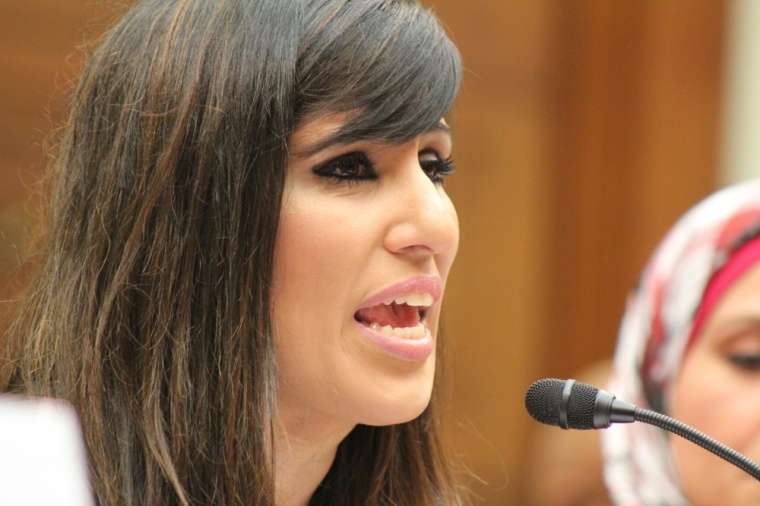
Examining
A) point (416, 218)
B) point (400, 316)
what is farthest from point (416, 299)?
point (416, 218)

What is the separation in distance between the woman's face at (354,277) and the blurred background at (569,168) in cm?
252

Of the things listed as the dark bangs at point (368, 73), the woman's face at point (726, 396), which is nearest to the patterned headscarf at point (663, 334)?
the woman's face at point (726, 396)

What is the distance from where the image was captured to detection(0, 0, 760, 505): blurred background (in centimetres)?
434

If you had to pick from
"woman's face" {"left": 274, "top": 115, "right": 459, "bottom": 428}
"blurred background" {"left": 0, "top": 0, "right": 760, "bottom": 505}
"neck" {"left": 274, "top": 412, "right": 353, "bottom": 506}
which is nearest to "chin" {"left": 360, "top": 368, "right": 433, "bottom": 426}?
"woman's face" {"left": 274, "top": 115, "right": 459, "bottom": 428}

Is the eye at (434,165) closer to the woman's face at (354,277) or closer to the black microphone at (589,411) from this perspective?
the woman's face at (354,277)

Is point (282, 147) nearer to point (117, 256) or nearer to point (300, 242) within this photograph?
point (300, 242)

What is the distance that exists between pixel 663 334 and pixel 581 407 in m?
Answer: 0.97

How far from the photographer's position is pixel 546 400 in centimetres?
149

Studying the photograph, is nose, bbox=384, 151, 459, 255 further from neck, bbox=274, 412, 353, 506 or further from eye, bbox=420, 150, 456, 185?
neck, bbox=274, 412, 353, 506

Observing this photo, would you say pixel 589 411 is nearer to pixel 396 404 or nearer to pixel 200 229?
pixel 396 404

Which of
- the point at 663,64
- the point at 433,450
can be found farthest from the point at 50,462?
the point at 663,64

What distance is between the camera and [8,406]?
1.44 m

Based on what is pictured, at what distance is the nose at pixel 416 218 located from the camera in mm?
1678

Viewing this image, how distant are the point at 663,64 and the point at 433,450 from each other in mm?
2961
